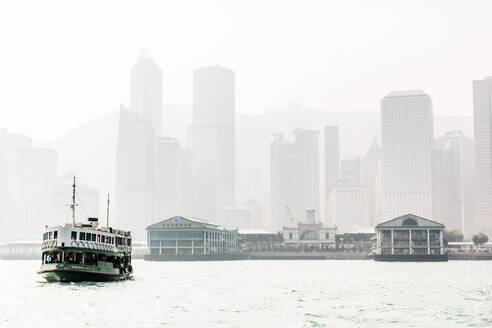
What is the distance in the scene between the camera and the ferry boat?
98.8m

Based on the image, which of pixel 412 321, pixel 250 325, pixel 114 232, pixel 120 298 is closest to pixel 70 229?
pixel 114 232

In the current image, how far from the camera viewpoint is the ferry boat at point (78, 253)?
98.8 meters

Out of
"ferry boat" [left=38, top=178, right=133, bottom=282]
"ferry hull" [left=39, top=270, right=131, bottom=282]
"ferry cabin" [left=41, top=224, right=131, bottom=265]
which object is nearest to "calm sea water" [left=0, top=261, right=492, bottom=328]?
"ferry hull" [left=39, top=270, right=131, bottom=282]

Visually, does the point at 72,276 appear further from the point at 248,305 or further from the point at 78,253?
the point at 248,305

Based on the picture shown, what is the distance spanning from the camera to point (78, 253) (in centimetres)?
10044

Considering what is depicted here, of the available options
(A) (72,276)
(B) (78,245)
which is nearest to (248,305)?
(B) (78,245)

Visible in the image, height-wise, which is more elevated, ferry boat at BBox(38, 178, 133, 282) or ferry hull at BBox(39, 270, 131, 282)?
ferry boat at BBox(38, 178, 133, 282)

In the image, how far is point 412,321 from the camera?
6675cm

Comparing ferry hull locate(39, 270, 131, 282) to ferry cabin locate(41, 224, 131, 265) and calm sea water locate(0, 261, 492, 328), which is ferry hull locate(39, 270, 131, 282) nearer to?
calm sea water locate(0, 261, 492, 328)

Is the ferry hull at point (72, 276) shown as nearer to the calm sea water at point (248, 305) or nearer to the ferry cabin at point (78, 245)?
the calm sea water at point (248, 305)

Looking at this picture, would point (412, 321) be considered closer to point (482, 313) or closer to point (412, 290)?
point (482, 313)

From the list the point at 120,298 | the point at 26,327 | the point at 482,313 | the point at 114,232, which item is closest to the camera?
the point at 26,327

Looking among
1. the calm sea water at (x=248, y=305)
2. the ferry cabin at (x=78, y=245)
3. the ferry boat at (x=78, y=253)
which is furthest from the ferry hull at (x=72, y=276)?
the ferry cabin at (x=78, y=245)

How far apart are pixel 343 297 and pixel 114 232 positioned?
39246mm
